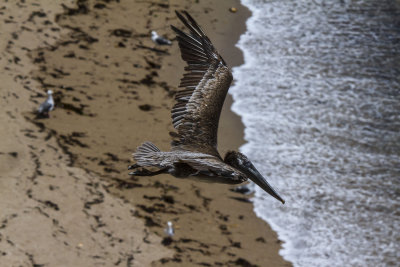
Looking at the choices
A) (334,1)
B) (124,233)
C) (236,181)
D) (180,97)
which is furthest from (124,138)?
(334,1)

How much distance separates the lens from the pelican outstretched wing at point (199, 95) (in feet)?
20.5

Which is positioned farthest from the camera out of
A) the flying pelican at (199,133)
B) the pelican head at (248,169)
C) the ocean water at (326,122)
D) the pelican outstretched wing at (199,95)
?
the ocean water at (326,122)

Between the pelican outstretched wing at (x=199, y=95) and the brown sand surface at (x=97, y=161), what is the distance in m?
2.10

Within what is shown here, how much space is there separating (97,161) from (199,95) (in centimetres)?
309

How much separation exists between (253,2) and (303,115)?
4682 millimetres

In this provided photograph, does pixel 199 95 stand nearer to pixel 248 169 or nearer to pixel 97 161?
pixel 248 169

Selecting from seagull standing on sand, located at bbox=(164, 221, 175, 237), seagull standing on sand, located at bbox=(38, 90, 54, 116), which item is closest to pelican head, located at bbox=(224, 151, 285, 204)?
seagull standing on sand, located at bbox=(164, 221, 175, 237)

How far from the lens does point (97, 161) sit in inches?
369

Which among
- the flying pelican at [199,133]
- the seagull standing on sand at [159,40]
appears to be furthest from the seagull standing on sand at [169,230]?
the seagull standing on sand at [159,40]

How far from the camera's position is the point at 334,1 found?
16.1 metres

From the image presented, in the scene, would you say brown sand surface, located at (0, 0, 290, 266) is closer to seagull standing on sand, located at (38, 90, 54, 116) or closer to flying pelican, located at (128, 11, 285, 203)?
seagull standing on sand, located at (38, 90, 54, 116)

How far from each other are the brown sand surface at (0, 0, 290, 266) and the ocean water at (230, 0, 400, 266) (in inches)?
19.4

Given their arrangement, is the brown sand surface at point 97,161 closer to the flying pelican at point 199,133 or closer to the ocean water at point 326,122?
the ocean water at point 326,122

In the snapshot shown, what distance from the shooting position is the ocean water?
9.25m
